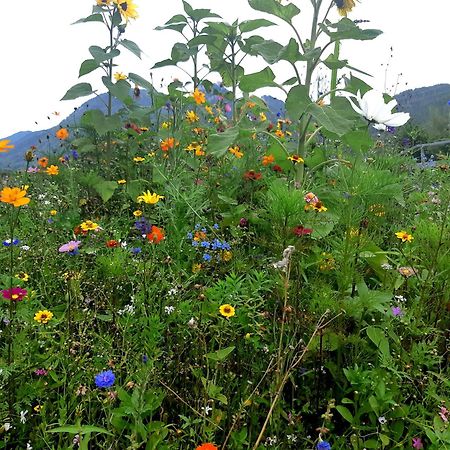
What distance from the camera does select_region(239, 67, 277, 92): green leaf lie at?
99.1 inches

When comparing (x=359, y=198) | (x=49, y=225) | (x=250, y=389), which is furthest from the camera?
(x=49, y=225)

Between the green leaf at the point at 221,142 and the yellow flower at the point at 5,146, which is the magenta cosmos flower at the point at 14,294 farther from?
the green leaf at the point at 221,142

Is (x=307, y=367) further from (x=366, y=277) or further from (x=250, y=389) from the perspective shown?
(x=366, y=277)

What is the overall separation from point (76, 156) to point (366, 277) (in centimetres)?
289

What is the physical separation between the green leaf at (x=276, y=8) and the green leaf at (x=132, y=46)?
3.67ft

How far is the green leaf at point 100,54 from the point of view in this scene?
122 inches

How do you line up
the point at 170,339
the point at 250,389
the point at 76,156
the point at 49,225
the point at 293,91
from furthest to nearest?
the point at 76,156
the point at 49,225
the point at 293,91
the point at 170,339
the point at 250,389

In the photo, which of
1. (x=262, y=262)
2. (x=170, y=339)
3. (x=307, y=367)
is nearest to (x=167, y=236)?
(x=262, y=262)

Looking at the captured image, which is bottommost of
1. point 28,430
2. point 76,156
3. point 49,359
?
point 28,430

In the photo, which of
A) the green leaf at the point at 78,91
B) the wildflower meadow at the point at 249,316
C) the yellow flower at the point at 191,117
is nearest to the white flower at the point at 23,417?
the wildflower meadow at the point at 249,316

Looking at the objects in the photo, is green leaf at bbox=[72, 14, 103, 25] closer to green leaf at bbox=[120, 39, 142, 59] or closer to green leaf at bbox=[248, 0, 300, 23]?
green leaf at bbox=[120, 39, 142, 59]

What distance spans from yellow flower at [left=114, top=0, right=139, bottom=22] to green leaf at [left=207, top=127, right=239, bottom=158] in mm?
1423

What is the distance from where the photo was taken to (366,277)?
6.73ft

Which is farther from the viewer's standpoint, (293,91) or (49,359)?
(293,91)
